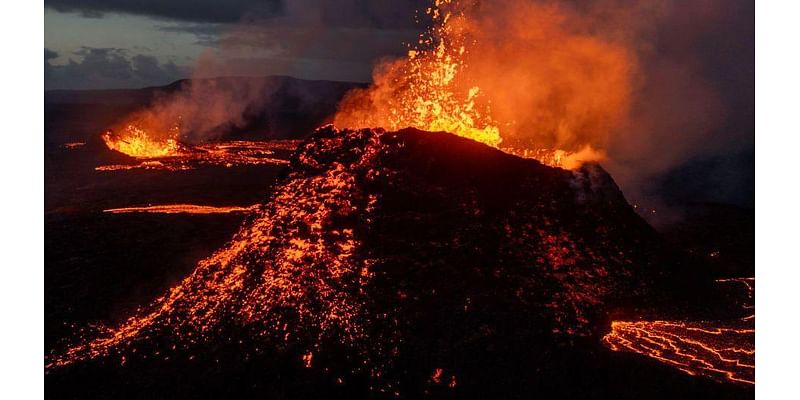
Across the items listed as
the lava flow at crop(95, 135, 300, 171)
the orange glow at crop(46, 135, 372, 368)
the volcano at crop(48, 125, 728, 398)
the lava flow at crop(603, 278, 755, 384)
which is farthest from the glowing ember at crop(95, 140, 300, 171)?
the lava flow at crop(603, 278, 755, 384)

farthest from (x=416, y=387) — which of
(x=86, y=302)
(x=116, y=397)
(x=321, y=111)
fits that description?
(x=321, y=111)

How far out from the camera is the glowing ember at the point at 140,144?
24.7 metres

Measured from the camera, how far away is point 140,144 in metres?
25.5

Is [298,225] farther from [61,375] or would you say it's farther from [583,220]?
[583,220]

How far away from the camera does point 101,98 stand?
79562mm

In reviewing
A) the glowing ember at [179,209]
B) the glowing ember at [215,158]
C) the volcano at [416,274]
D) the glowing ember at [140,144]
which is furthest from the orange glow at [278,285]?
the glowing ember at [140,144]

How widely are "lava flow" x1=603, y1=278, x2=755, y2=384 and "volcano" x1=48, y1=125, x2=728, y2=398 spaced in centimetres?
25

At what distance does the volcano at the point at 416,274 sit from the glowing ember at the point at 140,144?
18.8 metres

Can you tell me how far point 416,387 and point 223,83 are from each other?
45952 millimetres

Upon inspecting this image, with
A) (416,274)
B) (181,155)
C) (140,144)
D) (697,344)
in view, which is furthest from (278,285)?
(140,144)

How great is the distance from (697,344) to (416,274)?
271 cm

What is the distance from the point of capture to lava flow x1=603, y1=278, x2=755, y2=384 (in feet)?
17.3

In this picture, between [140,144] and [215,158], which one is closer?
[215,158]

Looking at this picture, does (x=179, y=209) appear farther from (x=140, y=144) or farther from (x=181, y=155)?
(x=140, y=144)
